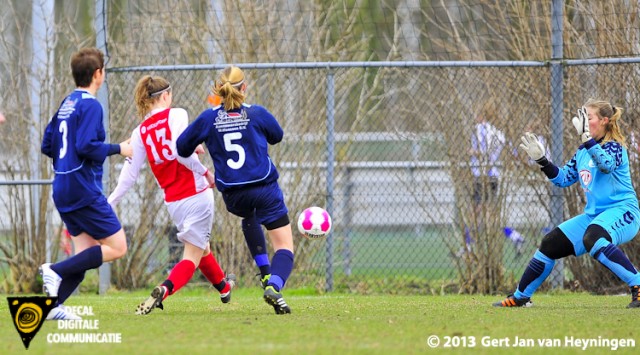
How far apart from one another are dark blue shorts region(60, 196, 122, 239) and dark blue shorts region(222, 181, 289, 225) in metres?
0.93

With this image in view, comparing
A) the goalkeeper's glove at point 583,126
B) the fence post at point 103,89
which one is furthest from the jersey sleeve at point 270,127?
the fence post at point 103,89

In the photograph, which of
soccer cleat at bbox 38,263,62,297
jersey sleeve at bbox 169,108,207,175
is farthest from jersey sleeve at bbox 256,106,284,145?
soccer cleat at bbox 38,263,62,297

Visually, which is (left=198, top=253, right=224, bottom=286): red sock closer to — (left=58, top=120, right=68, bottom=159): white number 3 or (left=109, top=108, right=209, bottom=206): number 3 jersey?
(left=109, top=108, right=209, bottom=206): number 3 jersey

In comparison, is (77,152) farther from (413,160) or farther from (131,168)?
(413,160)

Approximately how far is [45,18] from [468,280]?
573 centimetres

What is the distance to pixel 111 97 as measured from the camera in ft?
36.1

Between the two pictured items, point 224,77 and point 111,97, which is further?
point 111,97

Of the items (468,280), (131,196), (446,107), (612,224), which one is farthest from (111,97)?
(612,224)

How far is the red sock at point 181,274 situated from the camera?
7.18 metres

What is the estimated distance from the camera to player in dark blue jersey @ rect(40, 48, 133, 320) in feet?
21.6

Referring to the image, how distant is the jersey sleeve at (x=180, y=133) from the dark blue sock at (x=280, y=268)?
2.87 ft

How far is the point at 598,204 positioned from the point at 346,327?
2.69m

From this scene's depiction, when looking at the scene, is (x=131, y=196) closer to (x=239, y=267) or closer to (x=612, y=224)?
(x=239, y=267)

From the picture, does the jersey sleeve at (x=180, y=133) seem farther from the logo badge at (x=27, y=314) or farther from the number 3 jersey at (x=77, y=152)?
the logo badge at (x=27, y=314)
